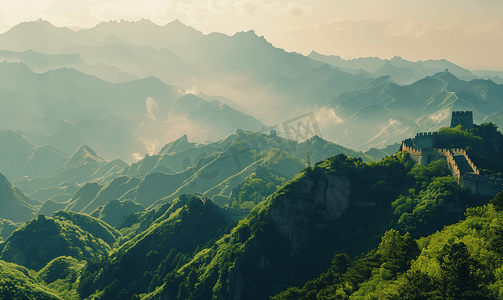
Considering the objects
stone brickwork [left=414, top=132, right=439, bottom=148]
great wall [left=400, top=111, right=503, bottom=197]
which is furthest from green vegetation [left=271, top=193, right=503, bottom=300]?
stone brickwork [left=414, top=132, right=439, bottom=148]

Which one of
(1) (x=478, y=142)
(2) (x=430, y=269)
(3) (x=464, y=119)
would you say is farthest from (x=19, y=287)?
(3) (x=464, y=119)

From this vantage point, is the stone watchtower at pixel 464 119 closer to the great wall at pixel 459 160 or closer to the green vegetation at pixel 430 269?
the great wall at pixel 459 160

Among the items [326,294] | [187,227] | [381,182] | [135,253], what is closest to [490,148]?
[381,182]

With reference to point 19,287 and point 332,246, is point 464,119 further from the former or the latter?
point 19,287

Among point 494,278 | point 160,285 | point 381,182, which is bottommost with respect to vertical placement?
point 160,285

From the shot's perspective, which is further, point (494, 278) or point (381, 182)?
point (381, 182)

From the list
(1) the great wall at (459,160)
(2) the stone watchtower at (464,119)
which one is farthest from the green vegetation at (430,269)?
(2) the stone watchtower at (464,119)

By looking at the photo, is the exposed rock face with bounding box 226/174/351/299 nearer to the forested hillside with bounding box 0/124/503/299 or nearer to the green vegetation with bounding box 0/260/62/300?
the forested hillside with bounding box 0/124/503/299

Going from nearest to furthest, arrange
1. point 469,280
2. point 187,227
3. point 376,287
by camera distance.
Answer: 1. point 469,280
2. point 376,287
3. point 187,227

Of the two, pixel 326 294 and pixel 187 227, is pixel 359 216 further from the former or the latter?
pixel 187 227
